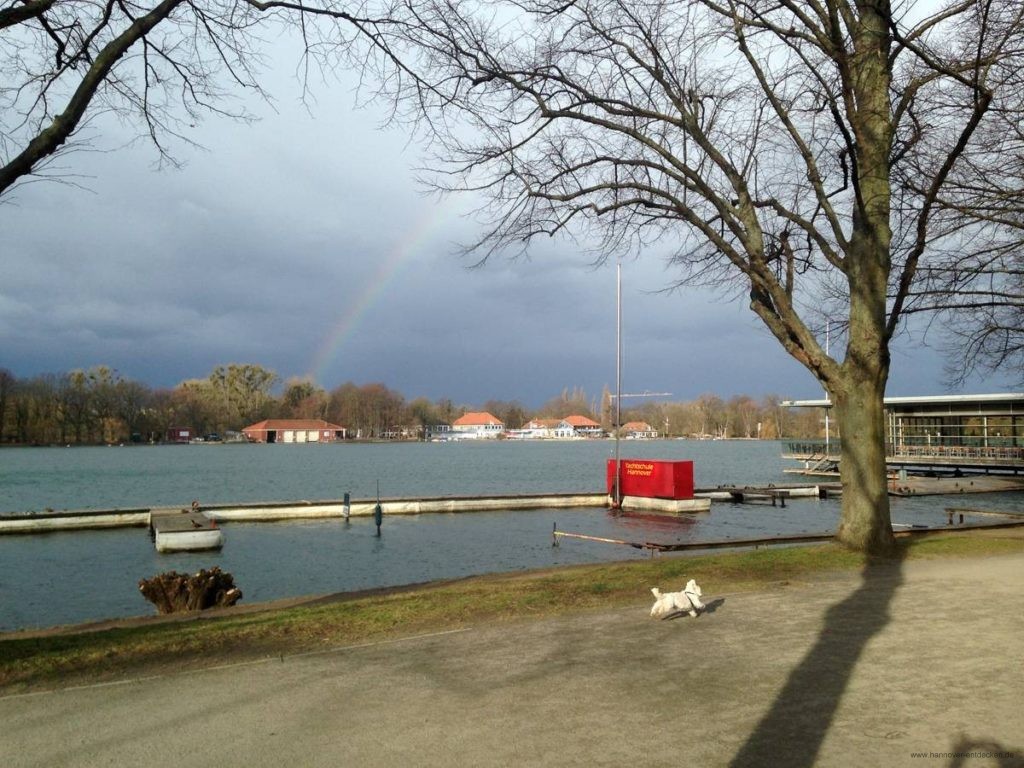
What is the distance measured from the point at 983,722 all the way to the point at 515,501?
33959mm

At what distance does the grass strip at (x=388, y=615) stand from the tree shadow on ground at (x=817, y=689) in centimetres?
192

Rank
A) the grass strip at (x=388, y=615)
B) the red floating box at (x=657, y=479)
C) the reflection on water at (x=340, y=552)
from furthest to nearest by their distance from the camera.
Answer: the red floating box at (x=657, y=479)
the reflection on water at (x=340, y=552)
the grass strip at (x=388, y=615)

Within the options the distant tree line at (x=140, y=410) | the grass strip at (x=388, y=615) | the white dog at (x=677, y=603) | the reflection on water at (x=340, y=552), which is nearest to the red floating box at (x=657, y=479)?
the reflection on water at (x=340, y=552)

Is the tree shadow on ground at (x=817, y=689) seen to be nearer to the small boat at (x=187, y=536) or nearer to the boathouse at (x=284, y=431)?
the small boat at (x=187, y=536)

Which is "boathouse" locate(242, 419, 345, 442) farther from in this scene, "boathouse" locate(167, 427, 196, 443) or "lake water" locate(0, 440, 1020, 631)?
"lake water" locate(0, 440, 1020, 631)

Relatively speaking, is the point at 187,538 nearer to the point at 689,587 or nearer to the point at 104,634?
the point at 104,634

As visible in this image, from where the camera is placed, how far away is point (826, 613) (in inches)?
346

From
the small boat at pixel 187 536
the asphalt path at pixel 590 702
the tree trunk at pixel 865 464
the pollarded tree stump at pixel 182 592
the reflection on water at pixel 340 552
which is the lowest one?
the reflection on water at pixel 340 552

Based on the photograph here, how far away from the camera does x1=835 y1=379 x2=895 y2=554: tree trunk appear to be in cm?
1344

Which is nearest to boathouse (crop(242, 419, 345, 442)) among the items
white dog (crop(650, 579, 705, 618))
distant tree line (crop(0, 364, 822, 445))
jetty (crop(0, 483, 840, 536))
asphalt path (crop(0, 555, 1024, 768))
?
distant tree line (crop(0, 364, 822, 445))

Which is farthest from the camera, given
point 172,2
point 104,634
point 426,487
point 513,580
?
point 426,487

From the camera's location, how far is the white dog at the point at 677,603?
8.64 metres

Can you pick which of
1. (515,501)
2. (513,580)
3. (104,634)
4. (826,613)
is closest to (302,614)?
(104,634)

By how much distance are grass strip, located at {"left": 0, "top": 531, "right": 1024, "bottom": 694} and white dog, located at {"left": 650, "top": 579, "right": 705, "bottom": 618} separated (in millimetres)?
1110
